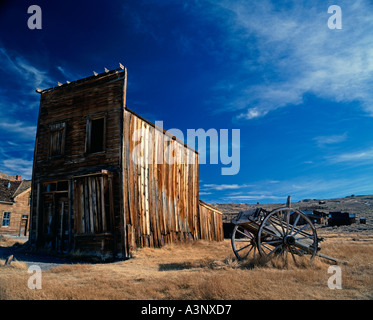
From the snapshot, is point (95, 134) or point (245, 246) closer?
point (245, 246)

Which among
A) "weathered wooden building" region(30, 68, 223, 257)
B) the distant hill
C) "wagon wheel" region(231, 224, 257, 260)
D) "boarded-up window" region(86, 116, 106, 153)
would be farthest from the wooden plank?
the distant hill

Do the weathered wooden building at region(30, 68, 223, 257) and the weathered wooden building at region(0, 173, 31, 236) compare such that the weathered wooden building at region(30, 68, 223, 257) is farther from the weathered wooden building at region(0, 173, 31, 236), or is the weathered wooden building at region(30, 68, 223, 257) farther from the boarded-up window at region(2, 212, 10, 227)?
the boarded-up window at region(2, 212, 10, 227)

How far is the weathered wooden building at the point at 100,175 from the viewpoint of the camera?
11062 mm

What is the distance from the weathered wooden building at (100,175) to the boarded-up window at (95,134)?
0.05 m

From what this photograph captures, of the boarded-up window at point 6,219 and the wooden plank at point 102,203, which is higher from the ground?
the wooden plank at point 102,203

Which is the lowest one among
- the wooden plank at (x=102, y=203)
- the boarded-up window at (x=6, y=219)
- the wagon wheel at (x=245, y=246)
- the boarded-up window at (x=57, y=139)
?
the boarded-up window at (x=6, y=219)

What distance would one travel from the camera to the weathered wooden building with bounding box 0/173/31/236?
25.5 meters

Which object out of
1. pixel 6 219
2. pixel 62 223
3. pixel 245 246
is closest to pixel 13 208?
pixel 6 219

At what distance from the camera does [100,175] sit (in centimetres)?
1116

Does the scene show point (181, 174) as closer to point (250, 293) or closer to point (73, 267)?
point (73, 267)

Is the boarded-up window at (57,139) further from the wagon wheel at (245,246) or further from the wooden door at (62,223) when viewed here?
the wagon wheel at (245,246)

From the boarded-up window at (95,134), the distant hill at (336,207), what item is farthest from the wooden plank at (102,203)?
the distant hill at (336,207)

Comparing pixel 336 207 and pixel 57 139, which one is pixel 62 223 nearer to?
pixel 57 139

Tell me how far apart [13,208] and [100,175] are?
21.1 meters
